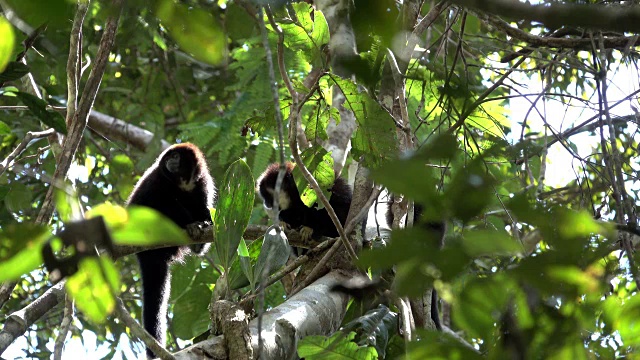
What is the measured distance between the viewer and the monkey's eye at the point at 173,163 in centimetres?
534

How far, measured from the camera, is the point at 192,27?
1.04 m

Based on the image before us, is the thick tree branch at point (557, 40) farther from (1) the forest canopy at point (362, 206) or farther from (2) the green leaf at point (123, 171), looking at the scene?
(2) the green leaf at point (123, 171)

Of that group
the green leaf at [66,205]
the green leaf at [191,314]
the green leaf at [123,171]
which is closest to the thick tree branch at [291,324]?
the green leaf at [66,205]

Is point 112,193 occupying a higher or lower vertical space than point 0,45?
higher

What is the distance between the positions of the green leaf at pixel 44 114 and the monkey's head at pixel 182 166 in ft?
10.7

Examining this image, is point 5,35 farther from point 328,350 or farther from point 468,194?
point 328,350

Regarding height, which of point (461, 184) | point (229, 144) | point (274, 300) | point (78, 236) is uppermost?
point (229, 144)

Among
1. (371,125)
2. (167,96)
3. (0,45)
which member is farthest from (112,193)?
(0,45)

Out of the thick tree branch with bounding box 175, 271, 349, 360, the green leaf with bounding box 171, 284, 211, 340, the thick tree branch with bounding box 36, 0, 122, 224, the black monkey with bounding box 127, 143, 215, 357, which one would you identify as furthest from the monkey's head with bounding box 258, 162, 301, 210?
the thick tree branch with bounding box 36, 0, 122, 224

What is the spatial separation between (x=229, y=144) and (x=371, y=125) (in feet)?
9.12

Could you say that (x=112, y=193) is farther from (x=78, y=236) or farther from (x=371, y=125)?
(x=78, y=236)

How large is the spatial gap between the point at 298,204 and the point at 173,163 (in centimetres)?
103

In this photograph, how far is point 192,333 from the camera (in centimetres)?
486

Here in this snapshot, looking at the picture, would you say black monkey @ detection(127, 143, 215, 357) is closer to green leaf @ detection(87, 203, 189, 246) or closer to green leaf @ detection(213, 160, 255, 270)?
green leaf @ detection(213, 160, 255, 270)
